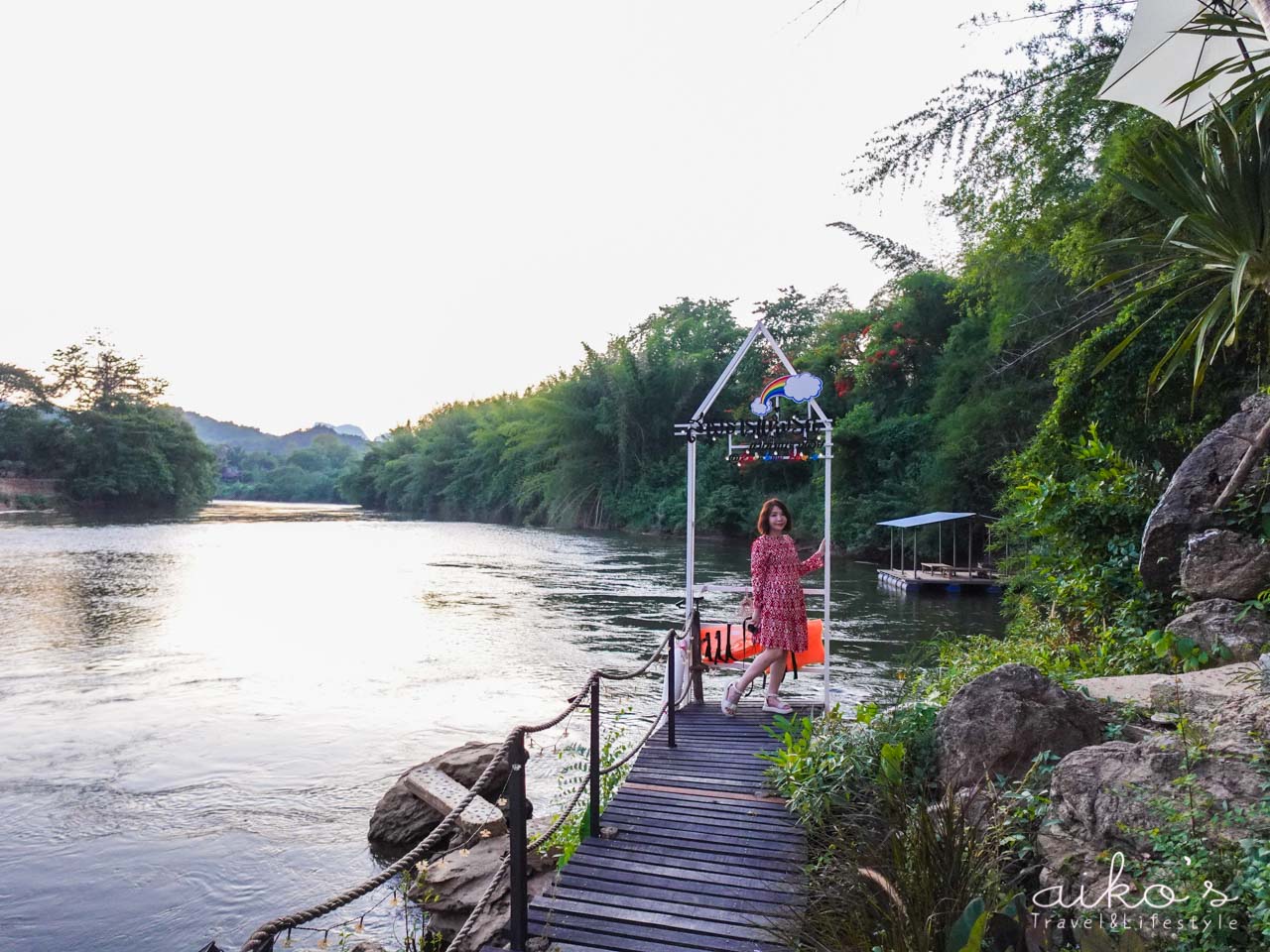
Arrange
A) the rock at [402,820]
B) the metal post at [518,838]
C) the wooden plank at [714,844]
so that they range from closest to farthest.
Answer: the metal post at [518,838], the wooden plank at [714,844], the rock at [402,820]

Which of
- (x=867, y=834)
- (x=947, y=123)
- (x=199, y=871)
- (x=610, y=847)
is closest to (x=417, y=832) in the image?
(x=199, y=871)

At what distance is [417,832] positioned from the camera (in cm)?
552

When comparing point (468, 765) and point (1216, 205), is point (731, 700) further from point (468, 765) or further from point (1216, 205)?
point (1216, 205)

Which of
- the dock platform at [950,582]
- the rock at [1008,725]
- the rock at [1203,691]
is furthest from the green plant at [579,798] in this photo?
the dock platform at [950,582]

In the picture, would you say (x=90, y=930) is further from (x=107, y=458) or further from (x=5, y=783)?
(x=107, y=458)

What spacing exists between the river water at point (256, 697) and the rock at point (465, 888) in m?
0.48

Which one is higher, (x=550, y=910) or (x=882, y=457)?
(x=882, y=457)

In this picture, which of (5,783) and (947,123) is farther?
(947,123)

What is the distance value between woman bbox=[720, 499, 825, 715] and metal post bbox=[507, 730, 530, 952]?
2704mm

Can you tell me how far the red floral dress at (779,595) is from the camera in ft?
17.7

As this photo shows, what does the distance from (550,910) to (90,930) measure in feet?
10.4

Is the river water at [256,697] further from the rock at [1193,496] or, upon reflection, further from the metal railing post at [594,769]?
the rock at [1193,496]

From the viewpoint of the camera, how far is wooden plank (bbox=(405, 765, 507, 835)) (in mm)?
4965

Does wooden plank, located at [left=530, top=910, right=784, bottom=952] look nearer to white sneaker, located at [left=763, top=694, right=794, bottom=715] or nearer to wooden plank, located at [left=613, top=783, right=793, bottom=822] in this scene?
wooden plank, located at [left=613, top=783, right=793, bottom=822]
